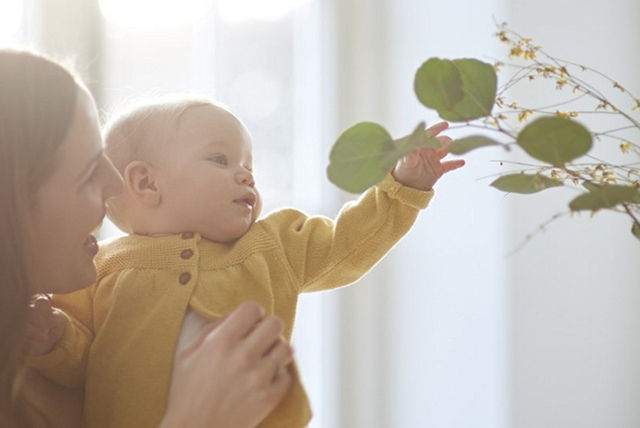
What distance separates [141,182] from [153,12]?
0.85 meters

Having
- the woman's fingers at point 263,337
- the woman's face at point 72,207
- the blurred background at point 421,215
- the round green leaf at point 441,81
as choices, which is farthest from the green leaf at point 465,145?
the blurred background at point 421,215

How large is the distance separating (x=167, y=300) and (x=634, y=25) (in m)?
1.14

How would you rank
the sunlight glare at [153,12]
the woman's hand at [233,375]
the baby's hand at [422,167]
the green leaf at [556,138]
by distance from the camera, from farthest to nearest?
the sunlight glare at [153,12] → the baby's hand at [422,167] → the woman's hand at [233,375] → the green leaf at [556,138]

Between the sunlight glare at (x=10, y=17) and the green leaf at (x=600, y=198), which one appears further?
the sunlight glare at (x=10, y=17)

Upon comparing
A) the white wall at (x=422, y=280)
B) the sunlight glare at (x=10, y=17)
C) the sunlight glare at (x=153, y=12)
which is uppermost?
the sunlight glare at (x=153, y=12)

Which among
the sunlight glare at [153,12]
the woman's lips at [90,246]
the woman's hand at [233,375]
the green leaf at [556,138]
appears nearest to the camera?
the green leaf at [556,138]

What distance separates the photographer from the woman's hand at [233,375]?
2.56ft

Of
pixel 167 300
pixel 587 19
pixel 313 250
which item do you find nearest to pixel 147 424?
pixel 167 300

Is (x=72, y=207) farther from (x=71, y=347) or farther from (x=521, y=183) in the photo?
(x=521, y=183)

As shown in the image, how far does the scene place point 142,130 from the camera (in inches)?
41.7

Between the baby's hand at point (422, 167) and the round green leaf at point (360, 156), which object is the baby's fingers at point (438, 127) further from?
the round green leaf at point (360, 156)

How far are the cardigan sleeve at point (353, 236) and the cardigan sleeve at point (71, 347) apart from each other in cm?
24

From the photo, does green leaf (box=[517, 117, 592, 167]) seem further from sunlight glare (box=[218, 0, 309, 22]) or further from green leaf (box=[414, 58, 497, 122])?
sunlight glare (box=[218, 0, 309, 22])

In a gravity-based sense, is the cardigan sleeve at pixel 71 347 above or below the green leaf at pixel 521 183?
below
